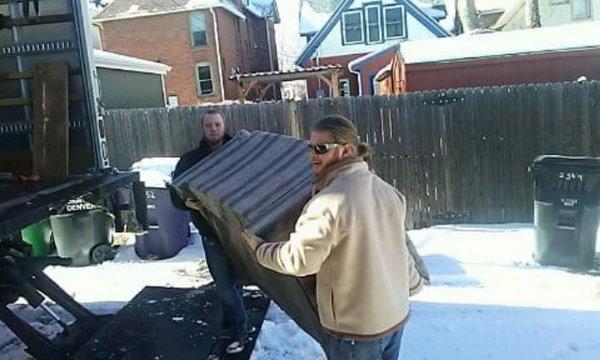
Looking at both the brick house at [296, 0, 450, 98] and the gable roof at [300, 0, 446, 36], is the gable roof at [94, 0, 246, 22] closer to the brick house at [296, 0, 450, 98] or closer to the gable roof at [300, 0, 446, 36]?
the gable roof at [300, 0, 446, 36]

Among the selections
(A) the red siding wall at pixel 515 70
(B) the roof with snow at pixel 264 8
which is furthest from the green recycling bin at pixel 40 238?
(B) the roof with snow at pixel 264 8

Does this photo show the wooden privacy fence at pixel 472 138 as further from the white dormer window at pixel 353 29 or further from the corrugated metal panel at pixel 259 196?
the white dormer window at pixel 353 29

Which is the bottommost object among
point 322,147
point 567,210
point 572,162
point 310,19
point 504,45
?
point 567,210

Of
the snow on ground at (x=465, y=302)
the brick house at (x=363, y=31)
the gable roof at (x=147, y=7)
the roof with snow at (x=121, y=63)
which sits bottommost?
the snow on ground at (x=465, y=302)

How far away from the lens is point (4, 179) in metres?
4.67

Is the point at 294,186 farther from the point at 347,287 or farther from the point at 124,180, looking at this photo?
the point at 124,180

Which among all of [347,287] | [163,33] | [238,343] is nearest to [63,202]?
[238,343]

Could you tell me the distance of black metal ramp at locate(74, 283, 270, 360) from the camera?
3990 millimetres

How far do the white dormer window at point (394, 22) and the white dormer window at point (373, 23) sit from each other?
27 centimetres

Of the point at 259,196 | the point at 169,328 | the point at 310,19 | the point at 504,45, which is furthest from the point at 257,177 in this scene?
the point at 310,19

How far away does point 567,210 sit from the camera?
594 cm

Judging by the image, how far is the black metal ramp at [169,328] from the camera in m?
3.99

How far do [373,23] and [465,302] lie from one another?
74.4 feet

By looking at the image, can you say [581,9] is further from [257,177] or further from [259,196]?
[259,196]
